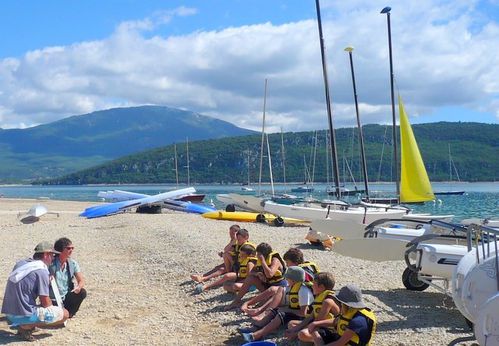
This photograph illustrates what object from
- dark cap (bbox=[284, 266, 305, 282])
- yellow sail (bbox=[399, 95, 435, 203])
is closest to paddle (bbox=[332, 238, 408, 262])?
dark cap (bbox=[284, 266, 305, 282])

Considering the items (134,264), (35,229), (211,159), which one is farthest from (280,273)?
(211,159)

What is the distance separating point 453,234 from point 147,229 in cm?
1391

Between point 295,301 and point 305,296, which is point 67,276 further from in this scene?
point 305,296

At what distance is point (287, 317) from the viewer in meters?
7.47

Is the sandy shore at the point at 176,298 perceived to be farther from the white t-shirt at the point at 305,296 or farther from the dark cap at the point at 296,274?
the dark cap at the point at 296,274

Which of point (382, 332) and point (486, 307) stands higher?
point (486, 307)

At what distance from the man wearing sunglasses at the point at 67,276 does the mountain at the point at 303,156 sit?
89143 millimetres

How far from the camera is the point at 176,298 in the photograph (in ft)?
33.1

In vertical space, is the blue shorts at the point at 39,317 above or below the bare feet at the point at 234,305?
above

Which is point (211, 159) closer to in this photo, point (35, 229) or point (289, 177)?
point (289, 177)

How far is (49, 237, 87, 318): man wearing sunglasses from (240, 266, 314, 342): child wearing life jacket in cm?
245

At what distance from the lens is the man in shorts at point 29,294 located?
23.1ft

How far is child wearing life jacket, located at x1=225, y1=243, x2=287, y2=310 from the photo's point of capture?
8.32 m

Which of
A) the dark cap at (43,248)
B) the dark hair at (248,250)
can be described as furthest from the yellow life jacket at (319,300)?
the dark cap at (43,248)
